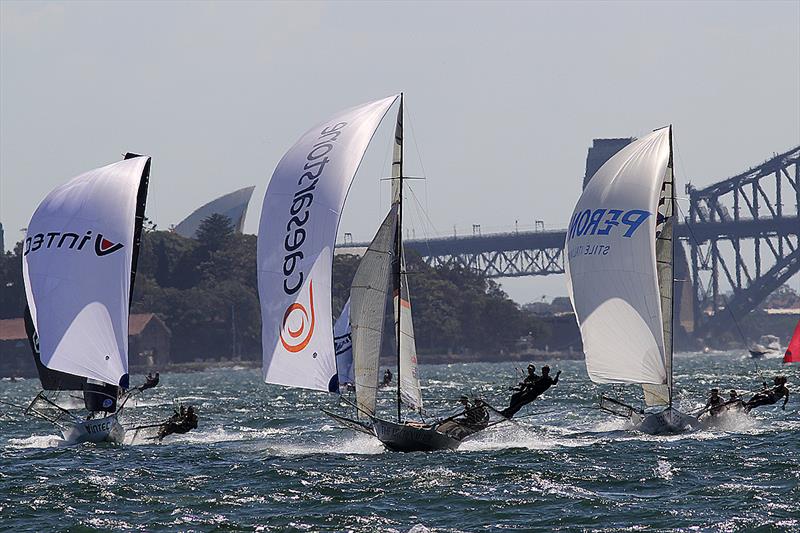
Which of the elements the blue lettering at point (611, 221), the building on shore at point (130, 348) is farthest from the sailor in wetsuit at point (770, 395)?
the building on shore at point (130, 348)

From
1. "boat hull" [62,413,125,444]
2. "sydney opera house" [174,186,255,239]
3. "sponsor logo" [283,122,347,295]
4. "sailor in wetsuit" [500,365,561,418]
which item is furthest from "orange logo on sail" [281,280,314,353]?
"sydney opera house" [174,186,255,239]

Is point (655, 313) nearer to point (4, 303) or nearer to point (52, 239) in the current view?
point (52, 239)

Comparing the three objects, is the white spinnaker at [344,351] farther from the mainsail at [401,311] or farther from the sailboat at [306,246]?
the sailboat at [306,246]

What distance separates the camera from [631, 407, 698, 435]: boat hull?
1060 inches

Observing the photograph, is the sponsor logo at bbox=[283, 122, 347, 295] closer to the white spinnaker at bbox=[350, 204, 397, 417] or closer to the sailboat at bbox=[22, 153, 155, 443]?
the white spinnaker at bbox=[350, 204, 397, 417]

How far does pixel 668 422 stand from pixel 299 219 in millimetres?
8470

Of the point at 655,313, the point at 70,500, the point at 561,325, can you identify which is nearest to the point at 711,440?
the point at 655,313

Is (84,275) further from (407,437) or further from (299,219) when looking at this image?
(407,437)

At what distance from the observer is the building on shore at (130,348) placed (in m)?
95.4

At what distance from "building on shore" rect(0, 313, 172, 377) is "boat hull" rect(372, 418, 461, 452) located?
72.0 m

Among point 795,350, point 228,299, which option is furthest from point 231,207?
point 795,350

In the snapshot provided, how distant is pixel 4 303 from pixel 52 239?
254ft

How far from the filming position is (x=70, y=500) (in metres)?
19.3

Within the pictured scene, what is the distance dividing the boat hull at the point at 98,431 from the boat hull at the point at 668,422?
29.0 feet
